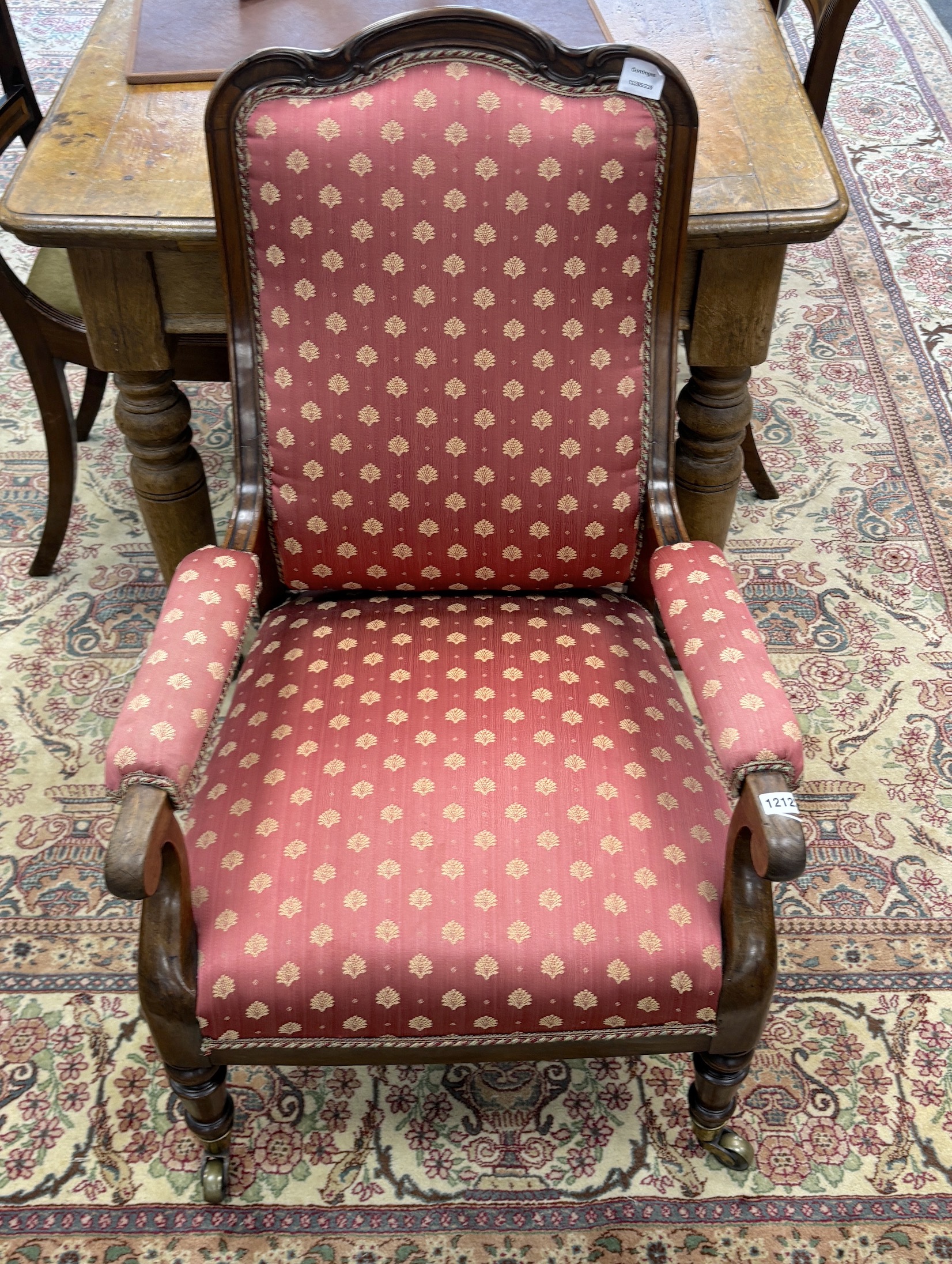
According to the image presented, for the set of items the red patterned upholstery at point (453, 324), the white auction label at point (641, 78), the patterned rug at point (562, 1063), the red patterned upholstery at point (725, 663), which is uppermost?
the white auction label at point (641, 78)

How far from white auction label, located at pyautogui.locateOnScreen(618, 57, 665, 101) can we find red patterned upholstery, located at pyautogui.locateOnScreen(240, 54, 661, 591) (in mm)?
17

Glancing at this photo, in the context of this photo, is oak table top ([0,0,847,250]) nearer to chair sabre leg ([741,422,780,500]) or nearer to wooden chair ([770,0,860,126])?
Result: wooden chair ([770,0,860,126])

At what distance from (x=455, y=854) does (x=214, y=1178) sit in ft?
1.99

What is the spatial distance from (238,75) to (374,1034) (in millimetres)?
1103

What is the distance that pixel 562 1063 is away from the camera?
161 centimetres

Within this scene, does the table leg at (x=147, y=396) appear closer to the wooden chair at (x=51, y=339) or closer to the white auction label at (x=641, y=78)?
the wooden chair at (x=51, y=339)

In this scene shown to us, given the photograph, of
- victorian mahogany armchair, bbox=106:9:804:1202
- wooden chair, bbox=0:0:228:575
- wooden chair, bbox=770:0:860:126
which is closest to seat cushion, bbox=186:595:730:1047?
victorian mahogany armchair, bbox=106:9:804:1202

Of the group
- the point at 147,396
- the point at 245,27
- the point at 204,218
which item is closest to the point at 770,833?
the point at 204,218

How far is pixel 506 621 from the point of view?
1529 millimetres

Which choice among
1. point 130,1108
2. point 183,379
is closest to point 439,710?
point 130,1108

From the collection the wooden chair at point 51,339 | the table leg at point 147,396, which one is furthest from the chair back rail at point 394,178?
the wooden chair at point 51,339

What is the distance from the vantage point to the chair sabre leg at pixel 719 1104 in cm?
131

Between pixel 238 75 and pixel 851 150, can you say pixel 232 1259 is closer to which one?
pixel 238 75

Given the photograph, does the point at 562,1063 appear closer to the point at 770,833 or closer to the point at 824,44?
the point at 770,833
